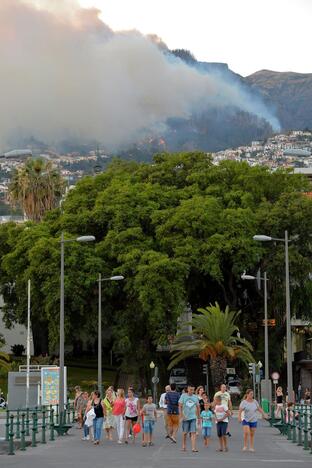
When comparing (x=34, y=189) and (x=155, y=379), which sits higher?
(x=34, y=189)

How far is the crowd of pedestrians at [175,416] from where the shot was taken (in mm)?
28359

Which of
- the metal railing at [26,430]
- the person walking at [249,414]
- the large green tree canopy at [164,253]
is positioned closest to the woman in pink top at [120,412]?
the metal railing at [26,430]

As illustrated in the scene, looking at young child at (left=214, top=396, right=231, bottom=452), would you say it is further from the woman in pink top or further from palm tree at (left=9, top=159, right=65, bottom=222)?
palm tree at (left=9, top=159, right=65, bottom=222)

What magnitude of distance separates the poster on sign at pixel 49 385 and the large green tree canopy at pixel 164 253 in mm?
21716

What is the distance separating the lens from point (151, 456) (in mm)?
25719

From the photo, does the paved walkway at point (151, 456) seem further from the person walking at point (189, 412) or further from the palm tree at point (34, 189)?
the palm tree at point (34, 189)

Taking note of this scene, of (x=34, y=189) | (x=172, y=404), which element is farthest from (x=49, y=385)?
(x=34, y=189)

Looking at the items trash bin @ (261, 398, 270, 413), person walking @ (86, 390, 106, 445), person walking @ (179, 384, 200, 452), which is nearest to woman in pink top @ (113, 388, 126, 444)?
person walking @ (86, 390, 106, 445)

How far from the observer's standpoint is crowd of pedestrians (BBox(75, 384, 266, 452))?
2836cm

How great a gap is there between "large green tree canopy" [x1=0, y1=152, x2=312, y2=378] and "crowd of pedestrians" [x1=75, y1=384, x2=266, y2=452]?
35.3 metres

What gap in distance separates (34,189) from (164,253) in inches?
1189

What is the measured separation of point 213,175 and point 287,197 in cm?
678

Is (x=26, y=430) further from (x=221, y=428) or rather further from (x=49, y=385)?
(x=49, y=385)

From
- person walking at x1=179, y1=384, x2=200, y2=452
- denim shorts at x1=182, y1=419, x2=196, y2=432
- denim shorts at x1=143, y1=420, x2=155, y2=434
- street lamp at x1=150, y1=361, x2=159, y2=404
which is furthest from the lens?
street lamp at x1=150, y1=361, x2=159, y2=404
